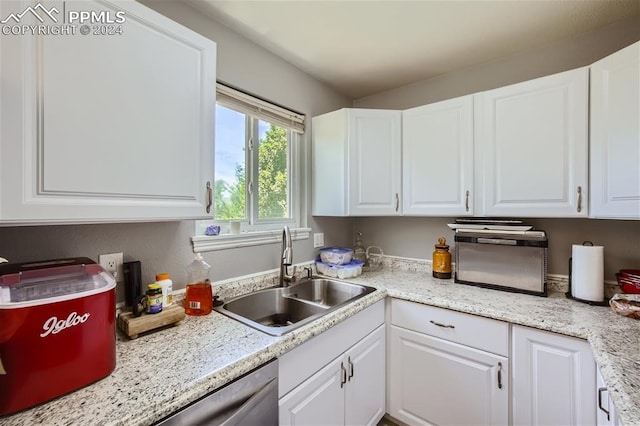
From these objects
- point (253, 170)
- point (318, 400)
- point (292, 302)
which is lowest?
point (318, 400)

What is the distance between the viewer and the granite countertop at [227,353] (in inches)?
25.6

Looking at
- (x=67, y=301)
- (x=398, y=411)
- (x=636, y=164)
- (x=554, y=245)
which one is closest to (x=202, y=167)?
(x=67, y=301)

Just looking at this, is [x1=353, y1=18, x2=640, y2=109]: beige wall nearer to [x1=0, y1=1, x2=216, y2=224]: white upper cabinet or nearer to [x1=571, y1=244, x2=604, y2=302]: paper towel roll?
[x1=571, y1=244, x2=604, y2=302]: paper towel roll

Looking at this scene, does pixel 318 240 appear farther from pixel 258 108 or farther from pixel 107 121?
pixel 107 121

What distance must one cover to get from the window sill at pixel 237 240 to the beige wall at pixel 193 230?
0.10 ft

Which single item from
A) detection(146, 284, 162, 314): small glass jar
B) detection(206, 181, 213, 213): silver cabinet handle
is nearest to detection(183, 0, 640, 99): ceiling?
detection(206, 181, 213, 213): silver cabinet handle

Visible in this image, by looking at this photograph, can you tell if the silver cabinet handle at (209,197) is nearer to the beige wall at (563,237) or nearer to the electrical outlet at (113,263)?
the electrical outlet at (113,263)

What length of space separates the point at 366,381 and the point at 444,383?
42cm

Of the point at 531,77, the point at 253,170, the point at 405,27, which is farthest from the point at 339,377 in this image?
the point at 531,77

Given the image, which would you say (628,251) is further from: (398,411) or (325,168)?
(325,168)

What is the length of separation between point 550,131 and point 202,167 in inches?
68.4

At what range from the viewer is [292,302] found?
1556mm

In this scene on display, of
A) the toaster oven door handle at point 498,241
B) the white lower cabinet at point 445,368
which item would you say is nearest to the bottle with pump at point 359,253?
the white lower cabinet at point 445,368

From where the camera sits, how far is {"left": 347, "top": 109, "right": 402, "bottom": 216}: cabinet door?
6.28 feet
